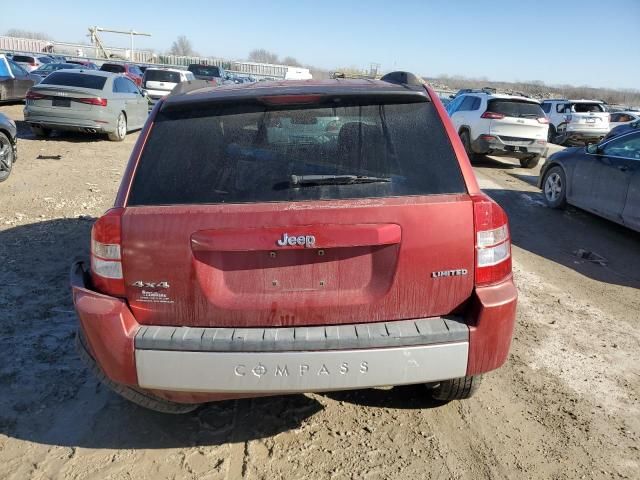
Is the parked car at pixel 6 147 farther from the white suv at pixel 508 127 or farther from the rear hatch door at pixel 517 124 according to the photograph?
the rear hatch door at pixel 517 124

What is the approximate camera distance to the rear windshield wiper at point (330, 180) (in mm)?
2436

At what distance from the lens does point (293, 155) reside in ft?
8.25

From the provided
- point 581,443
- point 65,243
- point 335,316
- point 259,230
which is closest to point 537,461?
point 581,443

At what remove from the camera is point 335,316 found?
2.40m

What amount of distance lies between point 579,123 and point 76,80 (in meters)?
17.5

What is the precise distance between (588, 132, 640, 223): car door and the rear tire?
6331 mm

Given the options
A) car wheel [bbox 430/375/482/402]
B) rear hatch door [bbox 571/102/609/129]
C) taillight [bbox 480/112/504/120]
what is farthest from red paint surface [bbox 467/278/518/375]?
rear hatch door [bbox 571/102/609/129]

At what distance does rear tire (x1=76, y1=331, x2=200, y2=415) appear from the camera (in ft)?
8.43

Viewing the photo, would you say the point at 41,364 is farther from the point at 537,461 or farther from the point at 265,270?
the point at 537,461

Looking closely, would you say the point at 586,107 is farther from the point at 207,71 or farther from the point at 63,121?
the point at 207,71

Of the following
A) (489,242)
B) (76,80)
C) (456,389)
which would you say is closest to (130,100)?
(76,80)

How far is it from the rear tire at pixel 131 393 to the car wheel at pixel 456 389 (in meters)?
1.37

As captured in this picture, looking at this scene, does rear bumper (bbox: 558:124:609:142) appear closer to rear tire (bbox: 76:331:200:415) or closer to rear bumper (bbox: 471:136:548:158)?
rear bumper (bbox: 471:136:548:158)

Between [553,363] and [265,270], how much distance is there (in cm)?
245
